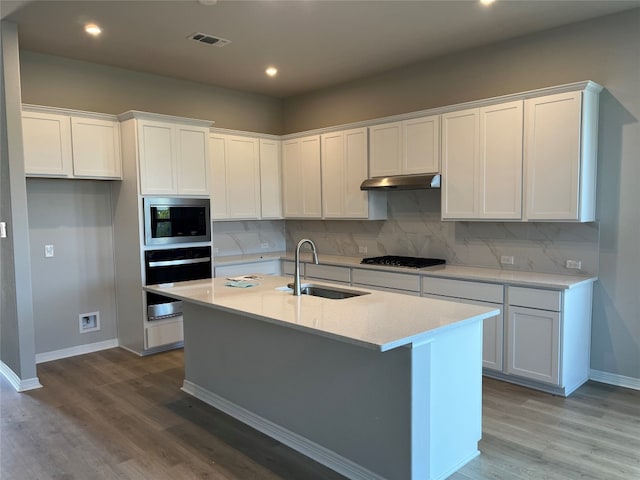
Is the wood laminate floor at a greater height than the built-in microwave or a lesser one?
lesser

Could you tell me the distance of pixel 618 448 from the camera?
9.09ft

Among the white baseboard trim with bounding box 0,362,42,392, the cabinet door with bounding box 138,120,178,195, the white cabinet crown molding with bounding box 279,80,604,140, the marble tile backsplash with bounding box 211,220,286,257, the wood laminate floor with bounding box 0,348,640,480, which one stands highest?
the white cabinet crown molding with bounding box 279,80,604,140

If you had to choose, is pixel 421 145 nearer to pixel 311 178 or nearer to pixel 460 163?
pixel 460 163

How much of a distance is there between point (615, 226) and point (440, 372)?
234 cm

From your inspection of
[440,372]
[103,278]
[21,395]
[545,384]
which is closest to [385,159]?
[545,384]

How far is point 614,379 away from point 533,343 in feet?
2.74

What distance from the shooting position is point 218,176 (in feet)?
17.7

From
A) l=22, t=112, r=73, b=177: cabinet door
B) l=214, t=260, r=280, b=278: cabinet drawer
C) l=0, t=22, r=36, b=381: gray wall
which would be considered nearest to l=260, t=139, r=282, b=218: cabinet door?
l=214, t=260, r=280, b=278: cabinet drawer

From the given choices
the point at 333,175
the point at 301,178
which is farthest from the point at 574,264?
the point at 301,178

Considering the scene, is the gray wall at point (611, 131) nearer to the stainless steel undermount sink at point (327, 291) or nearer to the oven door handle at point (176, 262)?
the stainless steel undermount sink at point (327, 291)

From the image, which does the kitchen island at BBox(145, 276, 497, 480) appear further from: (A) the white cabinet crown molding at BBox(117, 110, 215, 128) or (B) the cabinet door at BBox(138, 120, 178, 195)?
(A) the white cabinet crown molding at BBox(117, 110, 215, 128)

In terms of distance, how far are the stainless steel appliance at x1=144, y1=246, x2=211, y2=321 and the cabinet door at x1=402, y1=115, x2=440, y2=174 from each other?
2.34 meters

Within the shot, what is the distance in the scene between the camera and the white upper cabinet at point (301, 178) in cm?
559

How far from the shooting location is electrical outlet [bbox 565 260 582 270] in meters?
3.86
